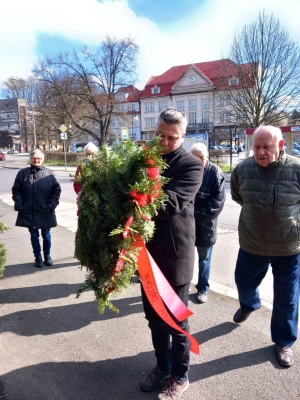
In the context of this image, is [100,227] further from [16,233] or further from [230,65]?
[230,65]

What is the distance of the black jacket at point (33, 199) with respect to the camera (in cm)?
488

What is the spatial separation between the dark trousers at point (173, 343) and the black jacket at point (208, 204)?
1346 millimetres

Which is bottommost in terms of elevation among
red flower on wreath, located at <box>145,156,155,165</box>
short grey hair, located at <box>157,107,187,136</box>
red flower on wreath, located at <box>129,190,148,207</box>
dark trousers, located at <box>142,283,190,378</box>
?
dark trousers, located at <box>142,283,190,378</box>

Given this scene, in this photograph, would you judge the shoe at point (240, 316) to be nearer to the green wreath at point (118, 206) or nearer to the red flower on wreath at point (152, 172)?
the green wreath at point (118, 206)

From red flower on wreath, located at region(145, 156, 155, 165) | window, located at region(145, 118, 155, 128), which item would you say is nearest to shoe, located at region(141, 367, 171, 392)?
red flower on wreath, located at region(145, 156, 155, 165)

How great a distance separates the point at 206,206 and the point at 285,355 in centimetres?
160

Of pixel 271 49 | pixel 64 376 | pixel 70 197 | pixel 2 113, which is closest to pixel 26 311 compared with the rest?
pixel 64 376

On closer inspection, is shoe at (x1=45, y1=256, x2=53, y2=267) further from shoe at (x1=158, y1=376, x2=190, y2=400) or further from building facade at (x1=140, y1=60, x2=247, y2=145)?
building facade at (x1=140, y1=60, x2=247, y2=145)

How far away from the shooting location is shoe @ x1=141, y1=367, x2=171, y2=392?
7.99 feet

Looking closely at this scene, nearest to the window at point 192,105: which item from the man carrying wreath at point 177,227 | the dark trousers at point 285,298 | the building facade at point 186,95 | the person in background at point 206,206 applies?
the building facade at point 186,95

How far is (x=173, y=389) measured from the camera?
7.62 feet

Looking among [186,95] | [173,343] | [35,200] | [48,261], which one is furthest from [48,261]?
[186,95]

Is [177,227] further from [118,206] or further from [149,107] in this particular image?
[149,107]

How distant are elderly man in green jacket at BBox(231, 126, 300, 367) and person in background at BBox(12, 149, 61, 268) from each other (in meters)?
3.17
